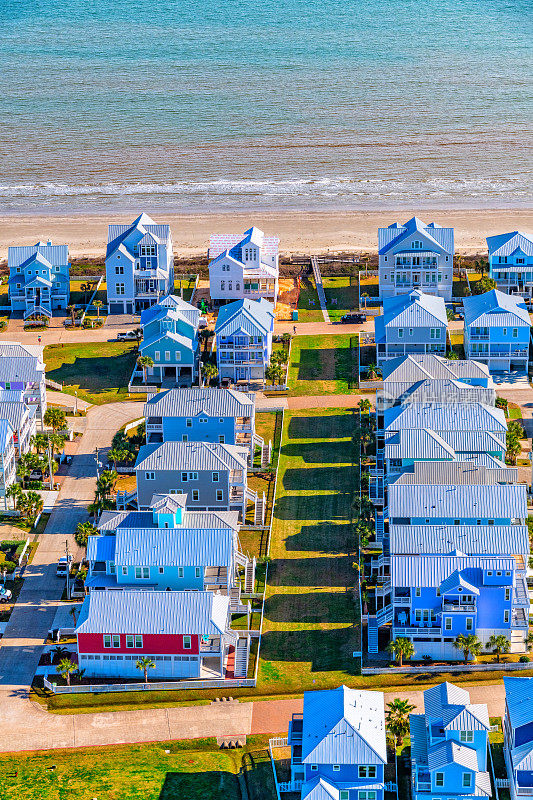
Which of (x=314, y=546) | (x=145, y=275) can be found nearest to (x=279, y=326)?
(x=145, y=275)

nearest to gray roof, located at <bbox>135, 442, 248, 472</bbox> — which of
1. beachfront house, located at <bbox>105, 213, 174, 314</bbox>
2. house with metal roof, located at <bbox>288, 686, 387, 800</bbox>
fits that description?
house with metal roof, located at <bbox>288, 686, 387, 800</bbox>

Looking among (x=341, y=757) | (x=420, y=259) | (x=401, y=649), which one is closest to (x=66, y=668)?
(x=341, y=757)

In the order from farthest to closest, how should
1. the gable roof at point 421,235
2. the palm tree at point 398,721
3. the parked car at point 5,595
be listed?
the gable roof at point 421,235 < the parked car at point 5,595 < the palm tree at point 398,721

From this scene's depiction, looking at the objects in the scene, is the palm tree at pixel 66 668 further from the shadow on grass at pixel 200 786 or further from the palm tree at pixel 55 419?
the palm tree at pixel 55 419

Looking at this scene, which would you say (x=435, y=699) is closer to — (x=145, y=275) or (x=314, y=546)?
(x=314, y=546)

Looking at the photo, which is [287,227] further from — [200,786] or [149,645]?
[200,786]

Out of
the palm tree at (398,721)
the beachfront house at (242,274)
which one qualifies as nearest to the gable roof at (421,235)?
the beachfront house at (242,274)
